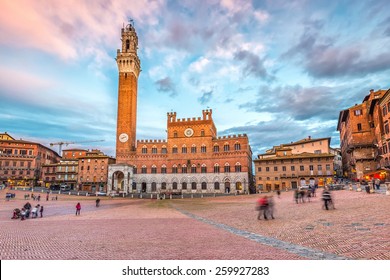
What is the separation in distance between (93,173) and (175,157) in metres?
22.0

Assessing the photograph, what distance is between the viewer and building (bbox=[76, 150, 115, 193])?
62688mm

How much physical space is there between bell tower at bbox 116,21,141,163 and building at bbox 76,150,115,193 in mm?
5554

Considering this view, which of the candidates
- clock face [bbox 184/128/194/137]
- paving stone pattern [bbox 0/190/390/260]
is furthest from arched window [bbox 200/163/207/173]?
paving stone pattern [bbox 0/190/390/260]

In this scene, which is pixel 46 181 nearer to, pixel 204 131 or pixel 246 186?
pixel 204 131

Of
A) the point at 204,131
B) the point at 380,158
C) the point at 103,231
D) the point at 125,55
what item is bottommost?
the point at 103,231

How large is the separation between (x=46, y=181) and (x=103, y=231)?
7092cm

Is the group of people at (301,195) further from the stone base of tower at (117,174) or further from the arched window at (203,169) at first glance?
the stone base of tower at (117,174)

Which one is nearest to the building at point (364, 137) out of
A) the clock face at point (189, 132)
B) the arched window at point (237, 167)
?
the arched window at point (237, 167)

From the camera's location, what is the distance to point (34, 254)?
8.77 metres

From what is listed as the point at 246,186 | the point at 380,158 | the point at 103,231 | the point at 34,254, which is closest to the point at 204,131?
the point at 246,186

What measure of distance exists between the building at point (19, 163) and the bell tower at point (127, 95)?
28437mm

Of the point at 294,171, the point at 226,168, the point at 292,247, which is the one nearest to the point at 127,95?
the point at 226,168

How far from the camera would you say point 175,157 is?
197ft
